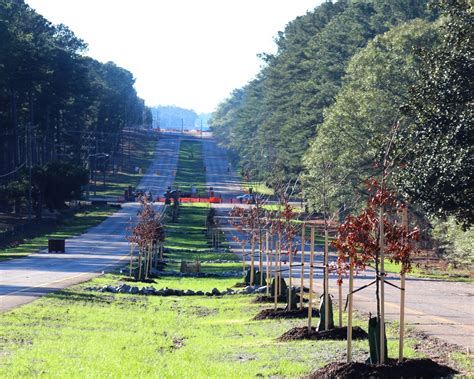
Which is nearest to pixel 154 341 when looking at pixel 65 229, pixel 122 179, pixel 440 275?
pixel 440 275

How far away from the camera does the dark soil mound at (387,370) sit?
1342 cm

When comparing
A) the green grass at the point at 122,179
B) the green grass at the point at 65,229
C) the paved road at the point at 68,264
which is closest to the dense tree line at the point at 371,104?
the paved road at the point at 68,264

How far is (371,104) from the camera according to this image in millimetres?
61719

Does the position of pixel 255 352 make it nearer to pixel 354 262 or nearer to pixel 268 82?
pixel 354 262

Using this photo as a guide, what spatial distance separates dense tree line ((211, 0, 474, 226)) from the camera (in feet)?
103

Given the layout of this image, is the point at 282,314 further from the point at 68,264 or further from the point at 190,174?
the point at 190,174

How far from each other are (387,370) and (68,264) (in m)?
40.2

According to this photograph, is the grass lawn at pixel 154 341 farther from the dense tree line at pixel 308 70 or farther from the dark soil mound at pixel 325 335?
the dense tree line at pixel 308 70

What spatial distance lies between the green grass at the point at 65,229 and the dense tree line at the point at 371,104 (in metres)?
15.8

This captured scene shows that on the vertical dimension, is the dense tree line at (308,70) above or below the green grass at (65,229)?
above

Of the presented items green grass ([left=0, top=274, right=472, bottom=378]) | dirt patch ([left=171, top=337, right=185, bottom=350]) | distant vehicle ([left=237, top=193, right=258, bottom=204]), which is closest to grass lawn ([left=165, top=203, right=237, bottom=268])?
distant vehicle ([left=237, top=193, right=258, bottom=204])

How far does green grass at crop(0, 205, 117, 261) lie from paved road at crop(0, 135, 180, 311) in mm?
1130

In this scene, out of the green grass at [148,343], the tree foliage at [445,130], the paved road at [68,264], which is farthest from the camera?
the paved road at [68,264]

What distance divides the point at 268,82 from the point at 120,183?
36691 mm
